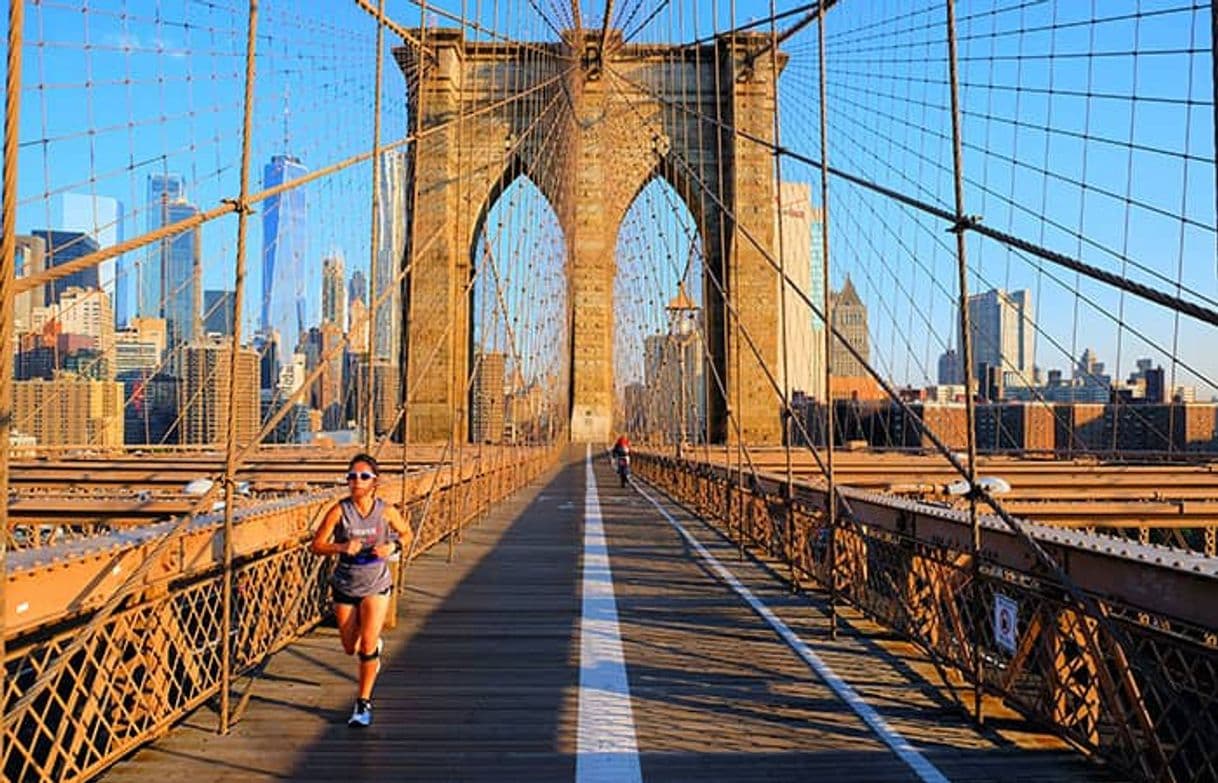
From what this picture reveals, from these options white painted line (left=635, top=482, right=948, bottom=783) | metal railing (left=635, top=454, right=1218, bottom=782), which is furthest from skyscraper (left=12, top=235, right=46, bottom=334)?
metal railing (left=635, top=454, right=1218, bottom=782)

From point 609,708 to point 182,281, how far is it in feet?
40.6

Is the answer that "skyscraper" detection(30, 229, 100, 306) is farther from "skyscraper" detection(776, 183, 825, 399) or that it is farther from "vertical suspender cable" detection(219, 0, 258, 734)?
"skyscraper" detection(776, 183, 825, 399)

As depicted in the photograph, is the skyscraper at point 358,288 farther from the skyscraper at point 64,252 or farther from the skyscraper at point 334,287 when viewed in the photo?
the skyscraper at point 64,252

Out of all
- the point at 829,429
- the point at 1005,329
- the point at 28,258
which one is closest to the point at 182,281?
the point at 28,258

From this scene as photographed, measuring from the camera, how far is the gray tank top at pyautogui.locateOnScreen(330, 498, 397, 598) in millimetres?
4027

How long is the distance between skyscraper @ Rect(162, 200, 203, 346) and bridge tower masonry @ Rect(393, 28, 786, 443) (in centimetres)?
900

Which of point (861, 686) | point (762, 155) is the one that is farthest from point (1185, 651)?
point (762, 155)

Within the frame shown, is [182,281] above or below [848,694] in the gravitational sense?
above

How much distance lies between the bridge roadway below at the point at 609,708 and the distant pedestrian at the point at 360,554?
330 millimetres

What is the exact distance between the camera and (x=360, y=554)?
405 centimetres

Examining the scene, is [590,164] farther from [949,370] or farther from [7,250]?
[7,250]

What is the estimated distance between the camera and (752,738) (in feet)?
12.0

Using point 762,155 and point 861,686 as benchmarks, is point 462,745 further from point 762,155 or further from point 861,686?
point 762,155

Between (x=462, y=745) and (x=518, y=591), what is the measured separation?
344 centimetres
